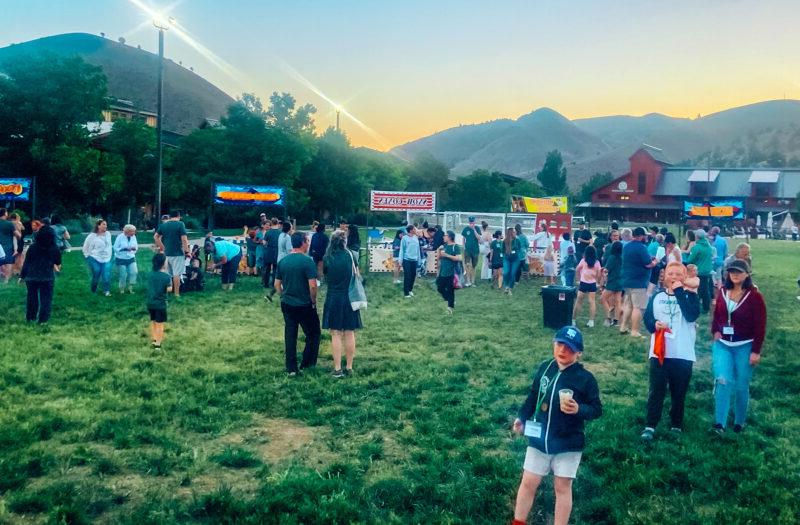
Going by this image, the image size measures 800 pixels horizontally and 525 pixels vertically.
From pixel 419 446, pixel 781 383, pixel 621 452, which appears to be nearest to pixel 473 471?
pixel 419 446

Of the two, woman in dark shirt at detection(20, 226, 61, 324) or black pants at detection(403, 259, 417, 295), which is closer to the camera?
woman in dark shirt at detection(20, 226, 61, 324)

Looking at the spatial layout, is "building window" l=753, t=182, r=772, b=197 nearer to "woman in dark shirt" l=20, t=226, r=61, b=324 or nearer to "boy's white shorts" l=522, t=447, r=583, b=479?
"woman in dark shirt" l=20, t=226, r=61, b=324

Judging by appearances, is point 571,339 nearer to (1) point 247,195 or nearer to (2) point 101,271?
(2) point 101,271

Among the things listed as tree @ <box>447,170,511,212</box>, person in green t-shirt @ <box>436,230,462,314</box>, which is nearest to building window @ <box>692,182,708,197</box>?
tree @ <box>447,170,511,212</box>

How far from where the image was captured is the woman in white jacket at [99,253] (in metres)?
14.5

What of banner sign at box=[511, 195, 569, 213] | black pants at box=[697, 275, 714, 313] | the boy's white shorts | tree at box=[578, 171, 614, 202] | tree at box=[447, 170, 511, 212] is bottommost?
the boy's white shorts

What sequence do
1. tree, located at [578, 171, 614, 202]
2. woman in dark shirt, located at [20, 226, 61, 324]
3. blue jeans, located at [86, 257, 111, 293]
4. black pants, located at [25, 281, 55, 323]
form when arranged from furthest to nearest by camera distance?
tree, located at [578, 171, 614, 202]
blue jeans, located at [86, 257, 111, 293]
black pants, located at [25, 281, 55, 323]
woman in dark shirt, located at [20, 226, 61, 324]

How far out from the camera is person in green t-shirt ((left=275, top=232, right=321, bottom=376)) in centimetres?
852

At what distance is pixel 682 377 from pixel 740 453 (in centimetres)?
84

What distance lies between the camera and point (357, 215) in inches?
2955

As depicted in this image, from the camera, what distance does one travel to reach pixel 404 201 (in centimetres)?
2522

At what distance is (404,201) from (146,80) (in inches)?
5704

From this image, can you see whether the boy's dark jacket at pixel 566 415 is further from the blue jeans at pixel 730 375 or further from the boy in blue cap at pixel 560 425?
the blue jeans at pixel 730 375

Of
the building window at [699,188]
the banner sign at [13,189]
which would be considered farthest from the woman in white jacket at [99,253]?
the building window at [699,188]
